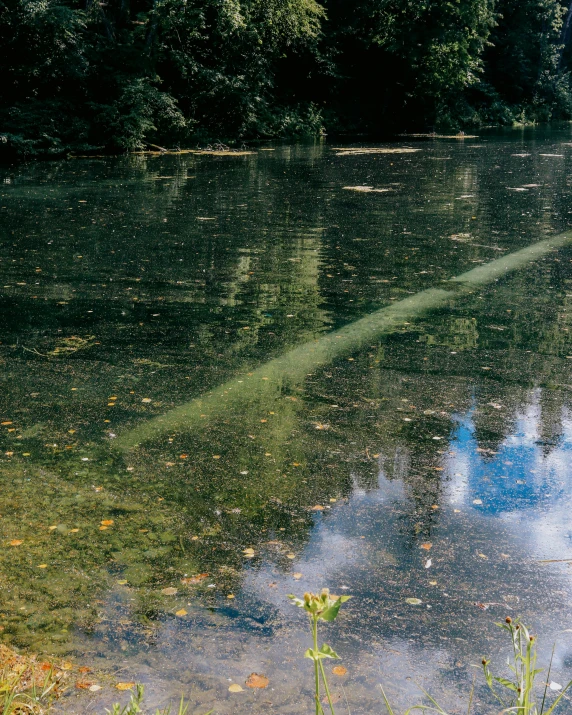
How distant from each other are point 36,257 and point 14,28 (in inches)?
652

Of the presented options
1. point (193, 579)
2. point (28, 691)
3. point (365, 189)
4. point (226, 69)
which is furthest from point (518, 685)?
point (226, 69)

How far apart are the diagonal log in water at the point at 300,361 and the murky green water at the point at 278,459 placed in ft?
0.10

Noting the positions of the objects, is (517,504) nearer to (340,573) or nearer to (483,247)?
(340,573)

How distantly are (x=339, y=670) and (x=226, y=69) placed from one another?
29.6m

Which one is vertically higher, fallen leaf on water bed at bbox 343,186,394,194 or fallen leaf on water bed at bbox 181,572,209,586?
fallen leaf on water bed at bbox 343,186,394,194

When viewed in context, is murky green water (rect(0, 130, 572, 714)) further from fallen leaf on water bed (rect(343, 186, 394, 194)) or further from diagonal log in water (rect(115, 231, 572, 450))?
fallen leaf on water bed (rect(343, 186, 394, 194))

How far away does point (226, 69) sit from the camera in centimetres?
3031

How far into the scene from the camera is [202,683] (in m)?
3.14

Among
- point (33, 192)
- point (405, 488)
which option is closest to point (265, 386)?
point (405, 488)

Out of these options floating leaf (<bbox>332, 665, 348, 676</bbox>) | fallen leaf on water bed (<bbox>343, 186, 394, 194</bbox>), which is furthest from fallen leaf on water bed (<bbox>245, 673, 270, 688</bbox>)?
fallen leaf on water bed (<bbox>343, 186, 394, 194</bbox>)

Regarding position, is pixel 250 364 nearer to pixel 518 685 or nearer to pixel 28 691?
pixel 28 691

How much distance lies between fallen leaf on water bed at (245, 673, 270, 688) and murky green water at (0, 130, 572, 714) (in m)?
0.03

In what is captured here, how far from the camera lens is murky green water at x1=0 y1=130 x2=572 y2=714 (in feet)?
11.2

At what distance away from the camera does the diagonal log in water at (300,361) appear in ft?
18.5
